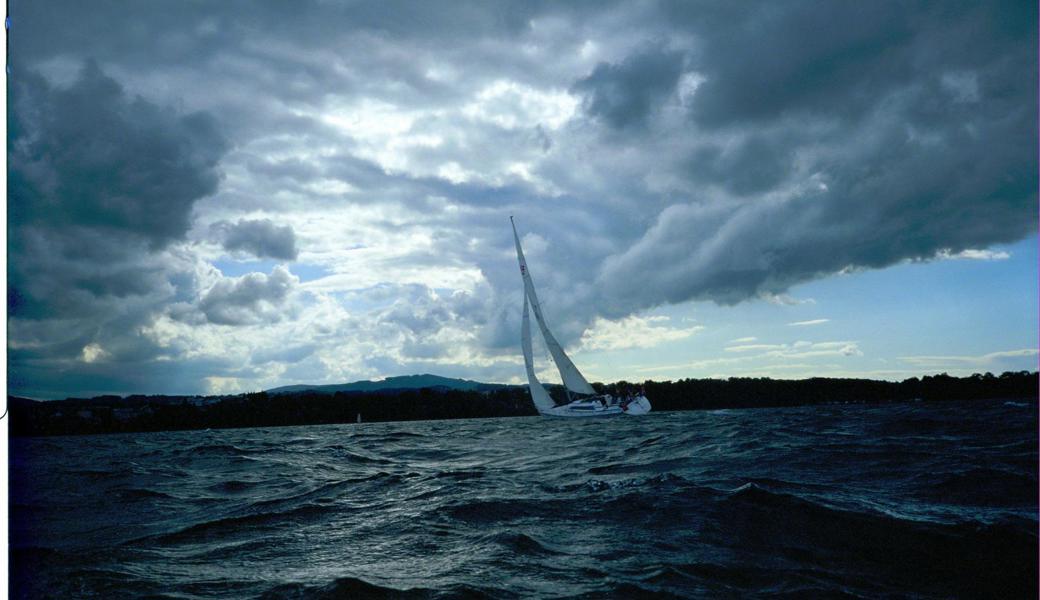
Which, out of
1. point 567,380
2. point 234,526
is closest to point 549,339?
point 567,380

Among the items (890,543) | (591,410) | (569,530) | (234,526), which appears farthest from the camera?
(591,410)

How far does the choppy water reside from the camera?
236 inches

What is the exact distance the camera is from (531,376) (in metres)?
72.2

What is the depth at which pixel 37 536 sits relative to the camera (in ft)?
29.4

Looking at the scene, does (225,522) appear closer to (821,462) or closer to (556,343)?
(821,462)

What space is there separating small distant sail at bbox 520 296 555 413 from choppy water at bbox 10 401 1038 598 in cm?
5494

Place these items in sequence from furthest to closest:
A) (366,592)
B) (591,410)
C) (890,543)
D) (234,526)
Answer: (591,410) < (234,526) < (890,543) < (366,592)

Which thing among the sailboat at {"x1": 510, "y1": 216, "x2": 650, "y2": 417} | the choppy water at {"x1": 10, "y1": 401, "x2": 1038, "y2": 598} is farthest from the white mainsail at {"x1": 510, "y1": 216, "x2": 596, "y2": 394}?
the choppy water at {"x1": 10, "y1": 401, "x2": 1038, "y2": 598}

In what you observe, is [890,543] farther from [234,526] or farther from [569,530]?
[234,526]

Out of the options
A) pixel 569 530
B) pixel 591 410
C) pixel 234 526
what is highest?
pixel 569 530

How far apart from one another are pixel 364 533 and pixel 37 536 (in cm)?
511

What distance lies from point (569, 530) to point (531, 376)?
211 ft

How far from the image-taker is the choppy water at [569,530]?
600 cm

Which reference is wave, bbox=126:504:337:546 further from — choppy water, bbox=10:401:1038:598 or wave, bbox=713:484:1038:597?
wave, bbox=713:484:1038:597
